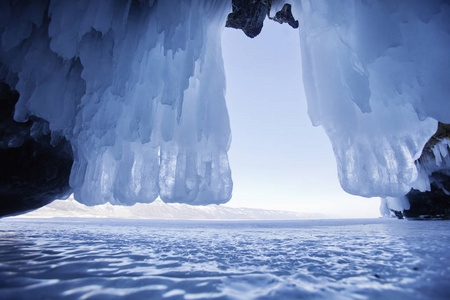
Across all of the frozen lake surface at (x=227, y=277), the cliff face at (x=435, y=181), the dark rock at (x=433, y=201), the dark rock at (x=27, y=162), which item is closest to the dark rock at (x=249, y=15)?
the dark rock at (x=27, y=162)

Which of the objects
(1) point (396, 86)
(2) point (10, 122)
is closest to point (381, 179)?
(1) point (396, 86)

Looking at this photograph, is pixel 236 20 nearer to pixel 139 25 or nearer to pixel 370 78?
pixel 139 25

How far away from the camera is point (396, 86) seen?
4.52 metres

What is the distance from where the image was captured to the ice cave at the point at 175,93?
13.1 feet

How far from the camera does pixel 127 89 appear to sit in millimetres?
5477

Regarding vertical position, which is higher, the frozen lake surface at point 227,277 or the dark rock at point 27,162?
the dark rock at point 27,162

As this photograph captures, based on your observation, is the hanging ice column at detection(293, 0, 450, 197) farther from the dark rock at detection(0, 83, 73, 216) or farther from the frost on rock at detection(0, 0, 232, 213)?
the dark rock at detection(0, 83, 73, 216)

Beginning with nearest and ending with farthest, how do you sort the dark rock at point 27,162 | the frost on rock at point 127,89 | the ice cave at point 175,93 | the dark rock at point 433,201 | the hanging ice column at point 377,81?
the hanging ice column at point 377,81, the ice cave at point 175,93, the frost on rock at point 127,89, the dark rock at point 27,162, the dark rock at point 433,201

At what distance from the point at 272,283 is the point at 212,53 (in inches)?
229

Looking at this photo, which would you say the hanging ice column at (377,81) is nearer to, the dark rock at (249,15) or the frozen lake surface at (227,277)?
the dark rock at (249,15)

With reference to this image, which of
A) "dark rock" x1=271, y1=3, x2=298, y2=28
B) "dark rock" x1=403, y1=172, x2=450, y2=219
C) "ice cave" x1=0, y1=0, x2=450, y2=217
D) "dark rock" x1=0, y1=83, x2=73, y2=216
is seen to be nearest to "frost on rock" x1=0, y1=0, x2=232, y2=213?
"ice cave" x1=0, y1=0, x2=450, y2=217

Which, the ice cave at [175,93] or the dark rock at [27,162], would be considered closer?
the ice cave at [175,93]

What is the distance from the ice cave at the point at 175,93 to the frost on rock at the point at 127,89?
2cm

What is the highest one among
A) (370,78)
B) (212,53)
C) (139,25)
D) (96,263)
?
(212,53)
